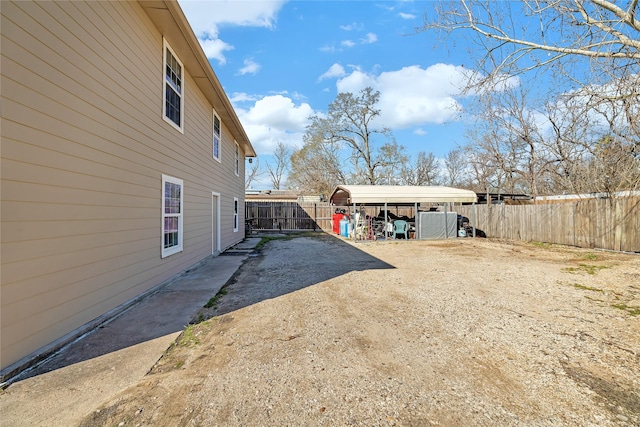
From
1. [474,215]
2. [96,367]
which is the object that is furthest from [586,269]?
[96,367]

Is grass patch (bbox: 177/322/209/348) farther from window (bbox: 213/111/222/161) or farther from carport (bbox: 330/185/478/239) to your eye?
carport (bbox: 330/185/478/239)

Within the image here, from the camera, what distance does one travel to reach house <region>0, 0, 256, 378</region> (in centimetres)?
242

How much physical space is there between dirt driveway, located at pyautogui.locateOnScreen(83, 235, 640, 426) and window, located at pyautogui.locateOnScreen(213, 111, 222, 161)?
533cm

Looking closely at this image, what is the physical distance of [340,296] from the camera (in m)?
4.75

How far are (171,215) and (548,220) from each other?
547 inches

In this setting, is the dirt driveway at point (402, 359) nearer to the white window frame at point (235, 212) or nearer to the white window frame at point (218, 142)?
the white window frame at point (218, 142)

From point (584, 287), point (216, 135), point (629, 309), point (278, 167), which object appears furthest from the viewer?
point (278, 167)

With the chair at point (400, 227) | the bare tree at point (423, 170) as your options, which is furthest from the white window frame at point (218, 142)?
the bare tree at point (423, 170)

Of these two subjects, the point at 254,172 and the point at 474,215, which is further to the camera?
the point at 254,172

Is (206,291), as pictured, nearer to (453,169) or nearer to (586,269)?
(586,269)

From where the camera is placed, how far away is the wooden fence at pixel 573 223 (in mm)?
8953

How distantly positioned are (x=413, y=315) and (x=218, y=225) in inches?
289

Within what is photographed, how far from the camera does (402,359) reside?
2691 millimetres

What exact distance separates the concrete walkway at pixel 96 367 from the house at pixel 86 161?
0.75 ft
